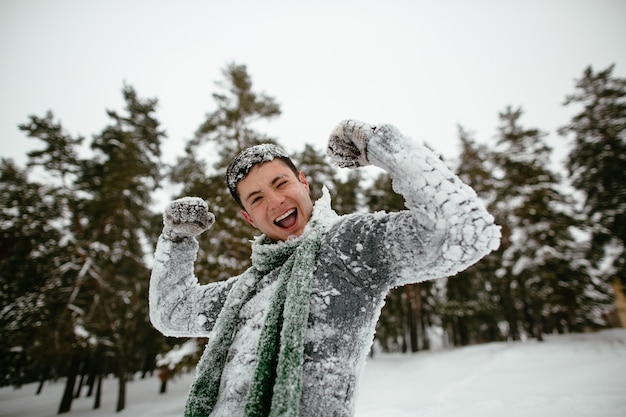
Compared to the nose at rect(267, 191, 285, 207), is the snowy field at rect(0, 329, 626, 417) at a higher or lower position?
lower

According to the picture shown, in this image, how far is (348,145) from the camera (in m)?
1.40

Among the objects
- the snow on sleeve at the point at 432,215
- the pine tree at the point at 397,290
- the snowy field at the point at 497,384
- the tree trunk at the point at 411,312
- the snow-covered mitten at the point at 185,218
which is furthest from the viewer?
the tree trunk at the point at 411,312

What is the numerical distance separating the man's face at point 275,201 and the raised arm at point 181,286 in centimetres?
41

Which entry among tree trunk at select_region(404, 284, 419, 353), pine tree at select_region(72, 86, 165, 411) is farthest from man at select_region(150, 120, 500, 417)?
tree trunk at select_region(404, 284, 419, 353)

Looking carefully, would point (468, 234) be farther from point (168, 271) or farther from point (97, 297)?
point (97, 297)

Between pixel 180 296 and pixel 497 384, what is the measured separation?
483 inches

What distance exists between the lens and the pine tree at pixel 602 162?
15.0m

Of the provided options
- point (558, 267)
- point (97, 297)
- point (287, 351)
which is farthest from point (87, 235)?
point (558, 267)

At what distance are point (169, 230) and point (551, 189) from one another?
21301 mm

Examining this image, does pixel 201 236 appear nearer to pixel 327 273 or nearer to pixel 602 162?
pixel 327 273

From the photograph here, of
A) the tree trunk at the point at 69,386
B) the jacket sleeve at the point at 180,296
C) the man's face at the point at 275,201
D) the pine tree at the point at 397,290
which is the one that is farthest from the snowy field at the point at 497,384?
the man's face at the point at 275,201

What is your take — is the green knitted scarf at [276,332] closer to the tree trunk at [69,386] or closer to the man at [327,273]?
the man at [327,273]

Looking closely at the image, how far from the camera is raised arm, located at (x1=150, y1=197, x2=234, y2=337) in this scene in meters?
1.92

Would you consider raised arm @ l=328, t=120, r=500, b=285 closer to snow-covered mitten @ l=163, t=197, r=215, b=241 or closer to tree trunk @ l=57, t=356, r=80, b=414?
snow-covered mitten @ l=163, t=197, r=215, b=241
